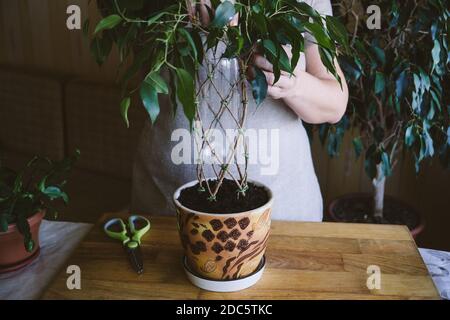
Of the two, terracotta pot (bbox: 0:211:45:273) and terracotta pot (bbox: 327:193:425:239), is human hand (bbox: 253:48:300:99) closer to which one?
terracotta pot (bbox: 0:211:45:273)

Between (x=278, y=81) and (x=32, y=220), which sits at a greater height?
(x=278, y=81)

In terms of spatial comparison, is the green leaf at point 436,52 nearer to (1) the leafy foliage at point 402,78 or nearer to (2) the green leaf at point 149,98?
(1) the leafy foliage at point 402,78

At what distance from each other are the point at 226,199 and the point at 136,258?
195 millimetres

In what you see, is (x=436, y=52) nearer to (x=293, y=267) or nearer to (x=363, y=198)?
(x=363, y=198)

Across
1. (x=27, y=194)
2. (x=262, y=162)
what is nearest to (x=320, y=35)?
(x=262, y=162)

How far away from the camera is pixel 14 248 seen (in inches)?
37.3

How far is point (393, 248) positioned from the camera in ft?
3.09

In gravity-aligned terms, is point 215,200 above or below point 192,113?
below

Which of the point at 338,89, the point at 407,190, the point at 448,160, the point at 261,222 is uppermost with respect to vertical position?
the point at 338,89

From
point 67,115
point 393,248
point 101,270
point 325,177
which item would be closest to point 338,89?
point 393,248

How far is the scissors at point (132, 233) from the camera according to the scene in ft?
2.92

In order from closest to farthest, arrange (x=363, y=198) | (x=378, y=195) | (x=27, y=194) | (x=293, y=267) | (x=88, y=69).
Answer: (x=293, y=267) → (x=27, y=194) → (x=378, y=195) → (x=363, y=198) → (x=88, y=69)

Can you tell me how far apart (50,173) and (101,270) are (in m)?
0.25
